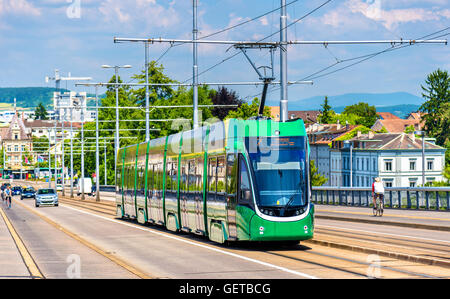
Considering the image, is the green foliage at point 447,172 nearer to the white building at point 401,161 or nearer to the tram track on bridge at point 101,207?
the white building at point 401,161

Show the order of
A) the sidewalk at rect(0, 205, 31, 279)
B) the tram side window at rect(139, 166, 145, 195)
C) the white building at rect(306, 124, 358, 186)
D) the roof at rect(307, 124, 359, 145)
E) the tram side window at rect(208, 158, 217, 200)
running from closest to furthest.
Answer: the sidewalk at rect(0, 205, 31, 279) → the tram side window at rect(208, 158, 217, 200) → the tram side window at rect(139, 166, 145, 195) → the white building at rect(306, 124, 358, 186) → the roof at rect(307, 124, 359, 145)

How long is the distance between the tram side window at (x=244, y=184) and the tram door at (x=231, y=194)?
21 cm

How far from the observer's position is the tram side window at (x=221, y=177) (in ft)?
66.4

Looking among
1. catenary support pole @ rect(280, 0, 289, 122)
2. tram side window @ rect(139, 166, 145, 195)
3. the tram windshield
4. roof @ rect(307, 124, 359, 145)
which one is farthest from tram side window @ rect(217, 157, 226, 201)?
roof @ rect(307, 124, 359, 145)

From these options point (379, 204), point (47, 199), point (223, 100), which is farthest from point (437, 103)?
point (379, 204)

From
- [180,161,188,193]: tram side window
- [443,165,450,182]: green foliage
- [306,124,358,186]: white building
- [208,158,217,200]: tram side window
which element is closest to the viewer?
[208,158,217,200]: tram side window

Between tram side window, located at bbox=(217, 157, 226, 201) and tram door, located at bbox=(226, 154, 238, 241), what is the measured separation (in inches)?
14.7

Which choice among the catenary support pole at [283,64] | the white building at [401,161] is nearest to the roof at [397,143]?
the white building at [401,161]

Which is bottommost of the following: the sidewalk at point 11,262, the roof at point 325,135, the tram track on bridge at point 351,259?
the sidewalk at point 11,262

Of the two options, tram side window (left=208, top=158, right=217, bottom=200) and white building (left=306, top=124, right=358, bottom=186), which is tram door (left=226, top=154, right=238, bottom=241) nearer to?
tram side window (left=208, top=158, right=217, bottom=200)

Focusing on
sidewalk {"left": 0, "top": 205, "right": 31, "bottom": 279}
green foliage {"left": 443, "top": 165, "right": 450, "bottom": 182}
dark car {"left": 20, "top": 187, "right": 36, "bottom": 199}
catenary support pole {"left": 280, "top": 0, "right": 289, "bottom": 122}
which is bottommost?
sidewalk {"left": 0, "top": 205, "right": 31, "bottom": 279}

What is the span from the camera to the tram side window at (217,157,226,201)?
20234 millimetres
